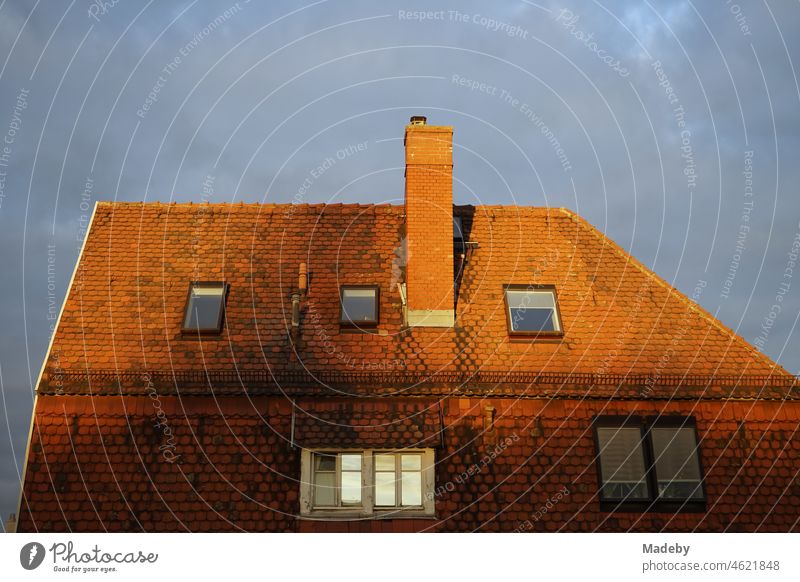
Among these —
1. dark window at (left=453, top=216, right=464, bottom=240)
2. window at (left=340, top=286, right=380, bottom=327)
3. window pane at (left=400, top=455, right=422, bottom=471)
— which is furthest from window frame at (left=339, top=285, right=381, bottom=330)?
window pane at (left=400, top=455, right=422, bottom=471)

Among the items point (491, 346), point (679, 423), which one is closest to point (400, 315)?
point (491, 346)

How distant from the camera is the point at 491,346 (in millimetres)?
16188

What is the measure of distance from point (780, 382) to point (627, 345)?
9.37 ft

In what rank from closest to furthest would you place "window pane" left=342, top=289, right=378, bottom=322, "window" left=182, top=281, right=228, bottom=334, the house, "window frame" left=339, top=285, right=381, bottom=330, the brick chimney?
the house < "window" left=182, top=281, right=228, bottom=334 < "window frame" left=339, top=285, right=381, bottom=330 < the brick chimney < "window pane" left=342, top=289, right=378, bottom=322

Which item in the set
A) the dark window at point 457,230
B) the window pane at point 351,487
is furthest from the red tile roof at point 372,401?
the dark window at point 457,230

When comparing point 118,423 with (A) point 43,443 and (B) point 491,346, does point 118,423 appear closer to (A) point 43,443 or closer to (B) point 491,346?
(A) point 43,443

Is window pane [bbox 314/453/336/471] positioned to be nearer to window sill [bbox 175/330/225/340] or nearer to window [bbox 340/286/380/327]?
window [bbox 340/286/380/327]

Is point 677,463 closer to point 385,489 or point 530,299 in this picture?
point 530,299

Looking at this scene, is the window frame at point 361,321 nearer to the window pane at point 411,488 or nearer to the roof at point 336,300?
the roof at point 336,300

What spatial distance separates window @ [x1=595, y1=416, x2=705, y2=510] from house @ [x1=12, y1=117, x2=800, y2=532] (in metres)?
0.03

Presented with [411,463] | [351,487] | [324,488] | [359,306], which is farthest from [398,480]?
[359,306]

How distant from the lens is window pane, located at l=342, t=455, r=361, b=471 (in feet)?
49.2
